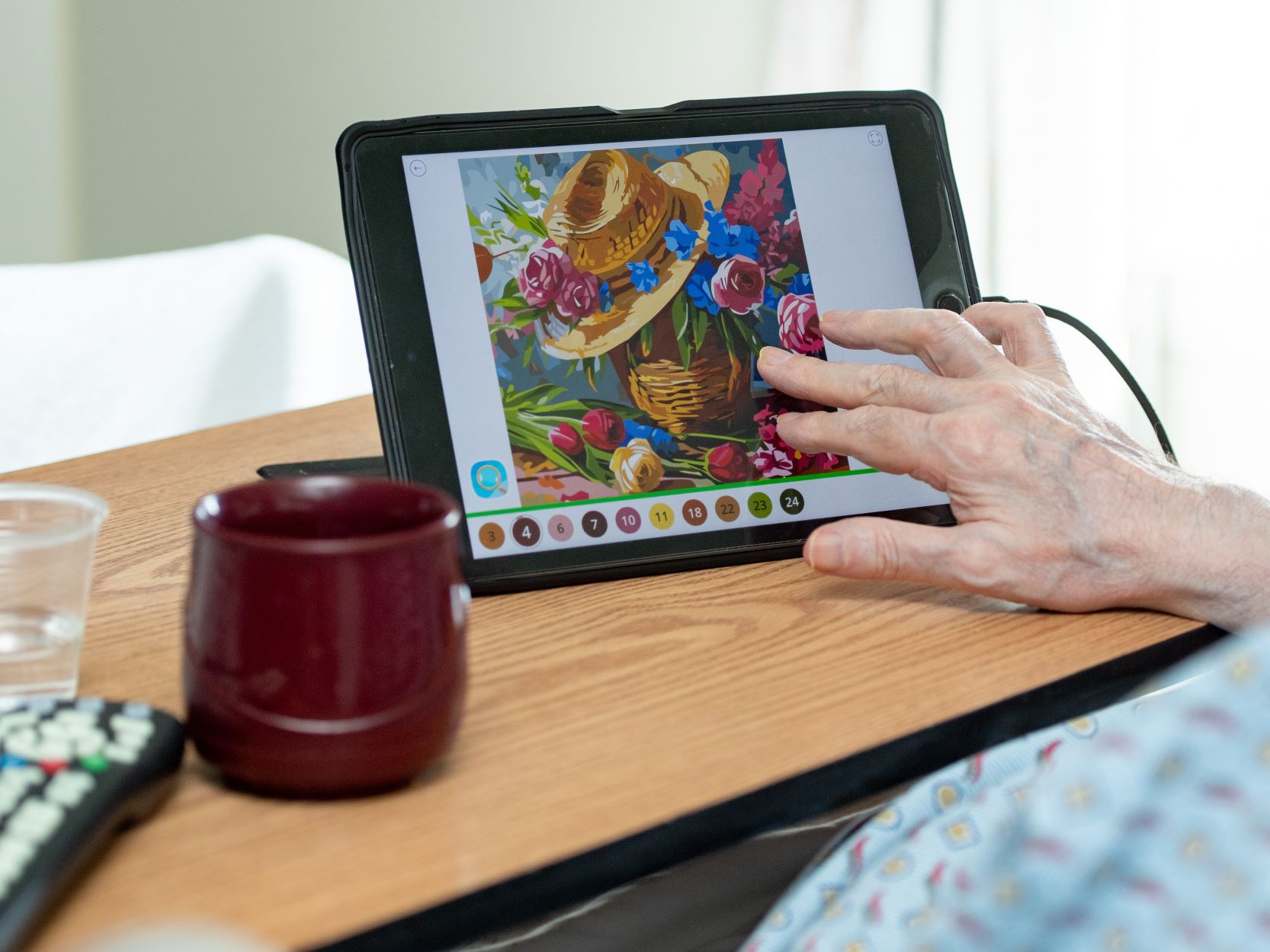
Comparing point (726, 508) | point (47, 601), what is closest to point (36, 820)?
point (47, 601)

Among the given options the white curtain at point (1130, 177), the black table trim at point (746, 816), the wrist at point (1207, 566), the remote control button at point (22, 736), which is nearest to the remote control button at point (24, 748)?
the remote control button at point (22, 736)

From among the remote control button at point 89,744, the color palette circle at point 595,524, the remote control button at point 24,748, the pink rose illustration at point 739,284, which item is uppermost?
the pink rose illustration at point 739,284

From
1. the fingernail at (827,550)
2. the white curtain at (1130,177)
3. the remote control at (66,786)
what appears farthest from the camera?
the white curtain at (1130,177)

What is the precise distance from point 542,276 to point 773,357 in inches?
5.4

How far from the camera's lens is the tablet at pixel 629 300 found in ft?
2.05

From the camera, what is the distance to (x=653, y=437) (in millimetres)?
658

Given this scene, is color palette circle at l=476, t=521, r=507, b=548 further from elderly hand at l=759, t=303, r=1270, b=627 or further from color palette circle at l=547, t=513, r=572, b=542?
elderly hand at l=759, t=303, r=1270, b=627

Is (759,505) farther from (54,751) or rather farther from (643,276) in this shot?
(54,751)

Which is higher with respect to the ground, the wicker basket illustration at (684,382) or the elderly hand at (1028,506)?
the wicker basket illustration at (684,382)

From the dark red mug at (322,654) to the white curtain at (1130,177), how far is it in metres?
1.67

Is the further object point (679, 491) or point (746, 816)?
point (679, 491)

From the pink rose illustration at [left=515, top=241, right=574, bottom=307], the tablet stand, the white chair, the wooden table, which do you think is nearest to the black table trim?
the wooden table

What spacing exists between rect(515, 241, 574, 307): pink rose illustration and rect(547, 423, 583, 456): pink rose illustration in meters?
0.07

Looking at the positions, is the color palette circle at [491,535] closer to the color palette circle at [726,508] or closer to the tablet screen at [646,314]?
the tablet screen at [646,314]
